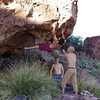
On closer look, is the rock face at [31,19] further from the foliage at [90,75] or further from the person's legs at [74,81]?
the foliage at [90,75]

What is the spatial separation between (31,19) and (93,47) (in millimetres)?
10107

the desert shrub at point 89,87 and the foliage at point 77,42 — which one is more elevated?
the foliage at point 77,42

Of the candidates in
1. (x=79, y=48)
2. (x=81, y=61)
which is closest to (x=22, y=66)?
(x=81, y=61)

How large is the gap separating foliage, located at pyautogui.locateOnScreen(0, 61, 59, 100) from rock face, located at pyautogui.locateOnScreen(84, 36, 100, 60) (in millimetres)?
9250

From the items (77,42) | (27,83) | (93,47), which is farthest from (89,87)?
(77,42)

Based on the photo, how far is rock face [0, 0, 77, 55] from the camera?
1116 cm

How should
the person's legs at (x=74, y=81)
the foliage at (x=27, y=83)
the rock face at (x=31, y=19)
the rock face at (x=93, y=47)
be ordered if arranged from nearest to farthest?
the rock face at (x=31, y=19) < the foliage at (x=27, y=83) < the person's legs at (x=74, y=81) < the rock face at (x=93, y=47)

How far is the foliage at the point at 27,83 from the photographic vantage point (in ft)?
37.2

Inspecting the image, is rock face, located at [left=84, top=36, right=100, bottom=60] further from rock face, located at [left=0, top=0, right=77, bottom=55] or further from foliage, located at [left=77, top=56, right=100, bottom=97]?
rock face, located at [left=0, top=0, right=77, bottom=55]

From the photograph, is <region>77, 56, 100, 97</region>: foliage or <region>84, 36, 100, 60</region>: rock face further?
<region>84, 36, 100, 60</region>: rock face

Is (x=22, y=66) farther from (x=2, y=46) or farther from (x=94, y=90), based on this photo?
(x=94, y=90)

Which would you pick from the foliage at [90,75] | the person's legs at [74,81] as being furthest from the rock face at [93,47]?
the person's legs at [74,81]

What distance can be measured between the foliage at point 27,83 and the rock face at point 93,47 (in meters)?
9.25

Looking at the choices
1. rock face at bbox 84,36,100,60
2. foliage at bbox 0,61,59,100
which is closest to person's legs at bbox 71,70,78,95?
foliage at bbox 0,61,59,100
